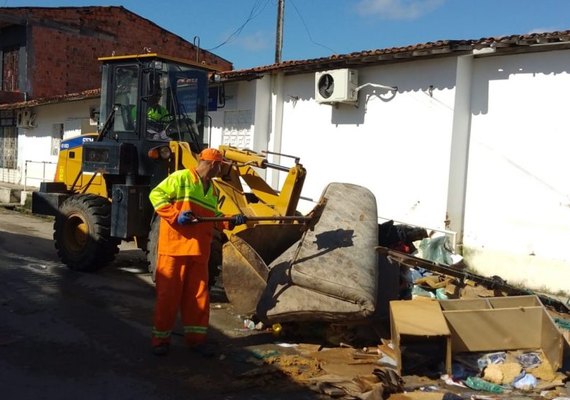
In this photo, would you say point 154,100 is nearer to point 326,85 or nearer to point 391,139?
point 326,85

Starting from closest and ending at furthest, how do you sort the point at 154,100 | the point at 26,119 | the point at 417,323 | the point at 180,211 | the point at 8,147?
1. the point at 417,323
2. the point at 180,211
3. the point at 154,100
4. the point at 26,119
5. the point at 8,147

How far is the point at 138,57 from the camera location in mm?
7551

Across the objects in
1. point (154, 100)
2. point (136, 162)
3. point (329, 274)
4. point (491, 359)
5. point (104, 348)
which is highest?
point (154, 100)

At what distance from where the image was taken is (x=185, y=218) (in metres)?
4.89

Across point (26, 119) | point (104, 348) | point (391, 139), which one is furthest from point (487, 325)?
point (26, 119)

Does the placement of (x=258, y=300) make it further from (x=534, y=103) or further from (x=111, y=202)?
(x=534, y=103)

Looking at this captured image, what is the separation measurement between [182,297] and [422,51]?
19.8 feet

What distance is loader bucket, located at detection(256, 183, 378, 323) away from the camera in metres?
4.97

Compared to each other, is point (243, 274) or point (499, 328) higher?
point (243, 274)

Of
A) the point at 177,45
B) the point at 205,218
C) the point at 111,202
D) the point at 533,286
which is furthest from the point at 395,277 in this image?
the point at 177,45

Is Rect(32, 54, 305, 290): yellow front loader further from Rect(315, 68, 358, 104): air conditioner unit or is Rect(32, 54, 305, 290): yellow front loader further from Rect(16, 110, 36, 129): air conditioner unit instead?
Rect(16, 110, 36, 129): air conditioner unit

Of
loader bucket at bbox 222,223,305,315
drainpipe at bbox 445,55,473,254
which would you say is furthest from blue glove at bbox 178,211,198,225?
drainpipe at bbox 445,55,473,254

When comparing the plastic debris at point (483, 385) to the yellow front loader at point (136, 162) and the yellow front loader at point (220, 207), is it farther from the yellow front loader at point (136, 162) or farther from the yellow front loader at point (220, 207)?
the yellow front loader at point (136, 162)

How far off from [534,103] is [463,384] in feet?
17.1
